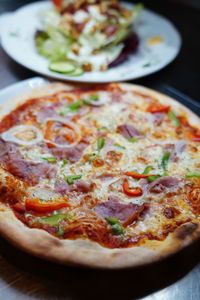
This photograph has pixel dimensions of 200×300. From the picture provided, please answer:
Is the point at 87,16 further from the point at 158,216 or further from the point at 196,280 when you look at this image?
the point at 196,280

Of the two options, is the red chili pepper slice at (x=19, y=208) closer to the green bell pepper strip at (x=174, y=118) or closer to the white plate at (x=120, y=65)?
the green bell pepper strip at (x=174, y=118)

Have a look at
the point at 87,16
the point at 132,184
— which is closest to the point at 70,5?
the point at 87,16

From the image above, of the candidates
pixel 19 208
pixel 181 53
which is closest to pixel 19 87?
pixel 19 208

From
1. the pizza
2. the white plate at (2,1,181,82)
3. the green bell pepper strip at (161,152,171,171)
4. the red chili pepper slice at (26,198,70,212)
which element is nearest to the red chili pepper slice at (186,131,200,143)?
the pizza

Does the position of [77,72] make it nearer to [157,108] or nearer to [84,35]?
[84,35]

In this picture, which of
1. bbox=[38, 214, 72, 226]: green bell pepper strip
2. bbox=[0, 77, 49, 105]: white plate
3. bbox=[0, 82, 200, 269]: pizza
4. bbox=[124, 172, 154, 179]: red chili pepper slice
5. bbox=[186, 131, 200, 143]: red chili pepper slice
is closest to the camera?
bbox=[0, 82, 200, 269]: pizza

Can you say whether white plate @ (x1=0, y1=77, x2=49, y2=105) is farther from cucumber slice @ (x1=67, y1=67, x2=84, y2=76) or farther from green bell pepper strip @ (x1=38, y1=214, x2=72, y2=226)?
green bell pepper strip @ (x1=38, y1=214, x2=72, y2=226)
